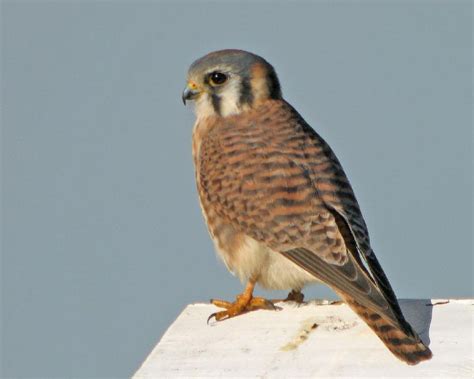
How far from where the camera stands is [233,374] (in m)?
4.75

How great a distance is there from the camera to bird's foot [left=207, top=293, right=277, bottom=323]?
556 cm

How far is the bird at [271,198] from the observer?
5.38 metres

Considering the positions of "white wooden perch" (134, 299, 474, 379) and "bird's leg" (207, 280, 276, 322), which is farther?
"bird's leg" (207, 280, 276, 322)

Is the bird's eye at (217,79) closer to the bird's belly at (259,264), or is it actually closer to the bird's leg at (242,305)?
the bird's belly at (259,264)

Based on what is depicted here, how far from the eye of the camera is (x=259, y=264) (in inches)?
235

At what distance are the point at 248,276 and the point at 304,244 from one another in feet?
1.75

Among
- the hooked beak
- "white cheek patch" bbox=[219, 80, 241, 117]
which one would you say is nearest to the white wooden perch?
"white cheek patch" bbox=[219, 80, 241, 117]

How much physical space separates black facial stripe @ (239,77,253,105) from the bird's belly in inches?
35.0

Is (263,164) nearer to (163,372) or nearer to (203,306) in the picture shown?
(203,306)

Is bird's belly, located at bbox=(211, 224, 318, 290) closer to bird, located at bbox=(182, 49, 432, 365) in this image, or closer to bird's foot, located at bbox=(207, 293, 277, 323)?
bird, located at bbox=(182, 49, 432, 365)

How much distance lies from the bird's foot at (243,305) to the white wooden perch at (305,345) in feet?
0.21

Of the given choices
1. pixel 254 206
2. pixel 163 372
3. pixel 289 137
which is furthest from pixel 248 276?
pixel 163 372

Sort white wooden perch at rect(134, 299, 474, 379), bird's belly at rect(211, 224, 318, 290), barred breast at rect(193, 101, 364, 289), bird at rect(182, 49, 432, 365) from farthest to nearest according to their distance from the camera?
1. bird's belly at rect(211, 224, 318, 290)
2. barred breast at rect(193, 101, 364, 289)
3. bird at rect(182, 49, 432, 365)
4. white wooden perch at rect(134, 299, 474, 379)

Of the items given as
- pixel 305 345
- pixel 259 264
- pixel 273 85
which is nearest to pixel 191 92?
pixel 273 85
